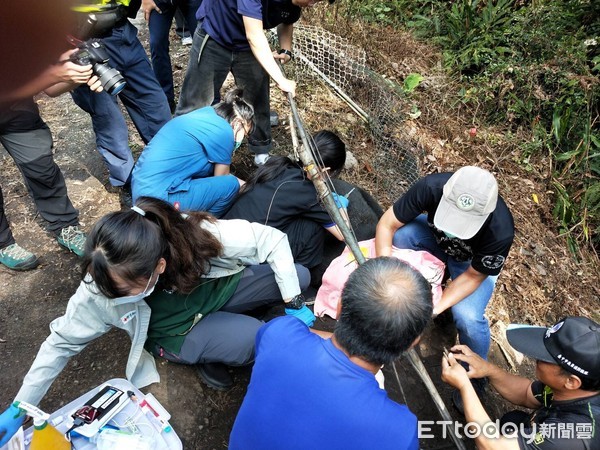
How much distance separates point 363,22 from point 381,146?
7.38 feet

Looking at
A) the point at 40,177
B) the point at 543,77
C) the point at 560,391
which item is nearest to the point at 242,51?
the point at 40,177

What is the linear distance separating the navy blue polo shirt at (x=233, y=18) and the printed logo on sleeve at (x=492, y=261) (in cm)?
210

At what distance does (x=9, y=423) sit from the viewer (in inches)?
68.4

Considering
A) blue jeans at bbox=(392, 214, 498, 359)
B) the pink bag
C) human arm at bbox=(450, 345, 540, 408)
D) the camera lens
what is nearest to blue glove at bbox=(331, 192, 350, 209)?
the pink bag

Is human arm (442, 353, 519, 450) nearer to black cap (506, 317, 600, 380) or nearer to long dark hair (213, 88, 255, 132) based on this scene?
black cap (506, 317, 600, 380)

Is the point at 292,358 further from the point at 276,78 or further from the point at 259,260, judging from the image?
the point at 276,78

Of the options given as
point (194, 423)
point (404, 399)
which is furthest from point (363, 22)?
point (194, 423)

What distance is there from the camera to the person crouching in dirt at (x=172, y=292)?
6.45ft

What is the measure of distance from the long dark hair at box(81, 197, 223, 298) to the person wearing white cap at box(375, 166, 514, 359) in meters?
1.22

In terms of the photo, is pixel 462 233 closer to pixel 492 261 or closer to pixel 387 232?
pixel 492 261

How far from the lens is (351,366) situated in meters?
1.57

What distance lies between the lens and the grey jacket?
211 cm

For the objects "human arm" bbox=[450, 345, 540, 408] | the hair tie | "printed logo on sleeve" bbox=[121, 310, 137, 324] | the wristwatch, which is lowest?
"human arm" bbox=[450, 345, 540, 408]

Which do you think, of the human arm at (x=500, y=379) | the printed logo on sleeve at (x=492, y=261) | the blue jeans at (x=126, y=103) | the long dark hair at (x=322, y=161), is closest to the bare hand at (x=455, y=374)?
the human arm at (x=500, y=379)
